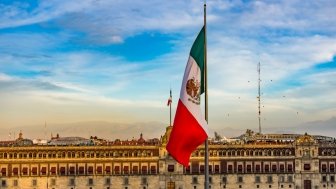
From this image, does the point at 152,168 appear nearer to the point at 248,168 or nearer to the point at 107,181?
the point at 107,181

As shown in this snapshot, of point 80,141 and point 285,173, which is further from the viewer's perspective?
point 80,141

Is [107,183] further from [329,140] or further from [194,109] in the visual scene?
[194,109]

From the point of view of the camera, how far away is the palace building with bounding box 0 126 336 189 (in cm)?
11400

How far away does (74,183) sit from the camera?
11381 cm

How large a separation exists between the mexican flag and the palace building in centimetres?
8566

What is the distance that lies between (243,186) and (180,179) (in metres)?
11.0

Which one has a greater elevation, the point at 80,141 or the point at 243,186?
the point at 80,141

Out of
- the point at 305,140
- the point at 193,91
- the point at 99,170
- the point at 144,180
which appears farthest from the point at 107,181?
the point at 193,91

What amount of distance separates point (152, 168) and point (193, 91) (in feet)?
287

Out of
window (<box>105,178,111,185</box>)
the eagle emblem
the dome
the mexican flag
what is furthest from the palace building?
the eagle emblem

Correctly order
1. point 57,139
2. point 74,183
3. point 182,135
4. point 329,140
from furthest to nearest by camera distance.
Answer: point 57,139 → point 329,140 → point 74,183 → point 182,135

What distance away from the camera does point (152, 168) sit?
4508 inches

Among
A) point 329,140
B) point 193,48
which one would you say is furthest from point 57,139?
point 193,48

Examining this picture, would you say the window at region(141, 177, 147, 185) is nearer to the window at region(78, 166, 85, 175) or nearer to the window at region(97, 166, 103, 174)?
the window at region(97, 166, 103, 174)
